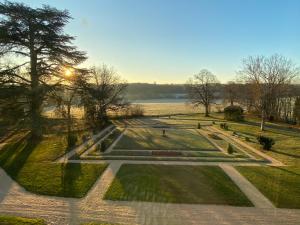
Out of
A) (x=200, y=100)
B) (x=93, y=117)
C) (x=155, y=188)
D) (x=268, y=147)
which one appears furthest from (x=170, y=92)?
(x=155, y=188)

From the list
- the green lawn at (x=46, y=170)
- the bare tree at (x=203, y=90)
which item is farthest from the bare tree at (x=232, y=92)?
the green lawn at (x=46, y=170)

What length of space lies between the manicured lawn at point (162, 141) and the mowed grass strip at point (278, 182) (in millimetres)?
5983

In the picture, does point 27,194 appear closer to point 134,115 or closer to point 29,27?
point 29,27

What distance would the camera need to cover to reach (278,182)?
14133 mm

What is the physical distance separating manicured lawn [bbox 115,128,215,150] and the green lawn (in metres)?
5.53

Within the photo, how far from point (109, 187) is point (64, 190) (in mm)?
2149

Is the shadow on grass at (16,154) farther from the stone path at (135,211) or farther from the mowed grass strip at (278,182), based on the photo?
the mowed grass strip at (278,182)

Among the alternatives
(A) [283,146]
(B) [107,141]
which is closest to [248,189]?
(A) [283,146]

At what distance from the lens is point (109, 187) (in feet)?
43.4

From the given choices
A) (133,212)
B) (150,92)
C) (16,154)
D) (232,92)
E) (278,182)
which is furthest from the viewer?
(150,92)

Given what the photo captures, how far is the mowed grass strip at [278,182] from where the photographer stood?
1192 cm

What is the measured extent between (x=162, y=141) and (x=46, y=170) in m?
11.2

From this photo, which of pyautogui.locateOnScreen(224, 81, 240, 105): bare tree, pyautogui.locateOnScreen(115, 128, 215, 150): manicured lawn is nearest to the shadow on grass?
pyautogui.locateOnScreen(115, 128, 215, 150): manicured lawn

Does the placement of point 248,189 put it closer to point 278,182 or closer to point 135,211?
point 278,182
